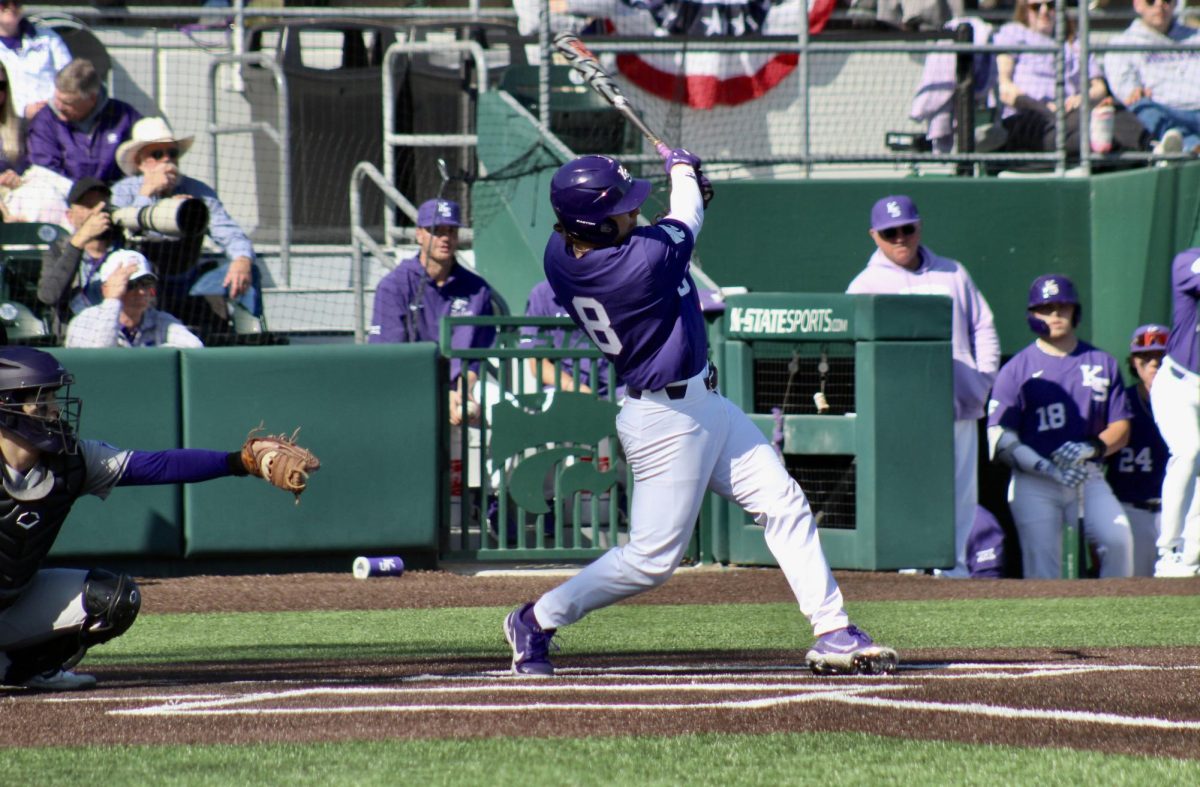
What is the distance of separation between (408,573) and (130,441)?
68.9 inches

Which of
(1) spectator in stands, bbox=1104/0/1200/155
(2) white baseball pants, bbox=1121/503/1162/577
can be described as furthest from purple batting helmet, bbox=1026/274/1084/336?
(1) spectator in stands, bbox=1104/0/1200/155

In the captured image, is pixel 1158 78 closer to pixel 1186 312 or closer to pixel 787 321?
pixel 1186 312

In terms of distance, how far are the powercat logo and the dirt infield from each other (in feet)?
11.3

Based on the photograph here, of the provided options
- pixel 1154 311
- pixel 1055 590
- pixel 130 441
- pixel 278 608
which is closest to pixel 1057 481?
pixel 1055 590

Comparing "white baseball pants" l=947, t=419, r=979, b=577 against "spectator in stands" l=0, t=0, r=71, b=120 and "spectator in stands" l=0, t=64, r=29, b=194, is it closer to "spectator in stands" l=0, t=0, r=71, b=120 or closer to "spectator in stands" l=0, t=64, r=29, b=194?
"spectator in stands" l=0, t=64, r=29, b=194

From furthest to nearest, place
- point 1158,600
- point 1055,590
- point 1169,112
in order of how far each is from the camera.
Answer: point 1169,112
point 1055,590
point 1158,600

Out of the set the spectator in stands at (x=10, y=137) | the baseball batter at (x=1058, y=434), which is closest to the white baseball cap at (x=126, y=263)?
the spectator in stands at (x=10, y=137)

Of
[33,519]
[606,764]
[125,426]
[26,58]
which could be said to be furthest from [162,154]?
[606,764]

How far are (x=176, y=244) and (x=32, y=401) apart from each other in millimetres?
5617

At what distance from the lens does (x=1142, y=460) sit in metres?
10.8

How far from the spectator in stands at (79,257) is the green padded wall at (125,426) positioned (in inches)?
28.1

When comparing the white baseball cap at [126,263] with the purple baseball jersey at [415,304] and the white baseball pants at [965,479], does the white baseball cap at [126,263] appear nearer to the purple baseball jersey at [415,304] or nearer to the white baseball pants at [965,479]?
the purple baseball jersey at [415,304]

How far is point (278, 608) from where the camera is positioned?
838cm

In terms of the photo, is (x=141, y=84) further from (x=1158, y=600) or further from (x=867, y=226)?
(x=1158, y=600)
